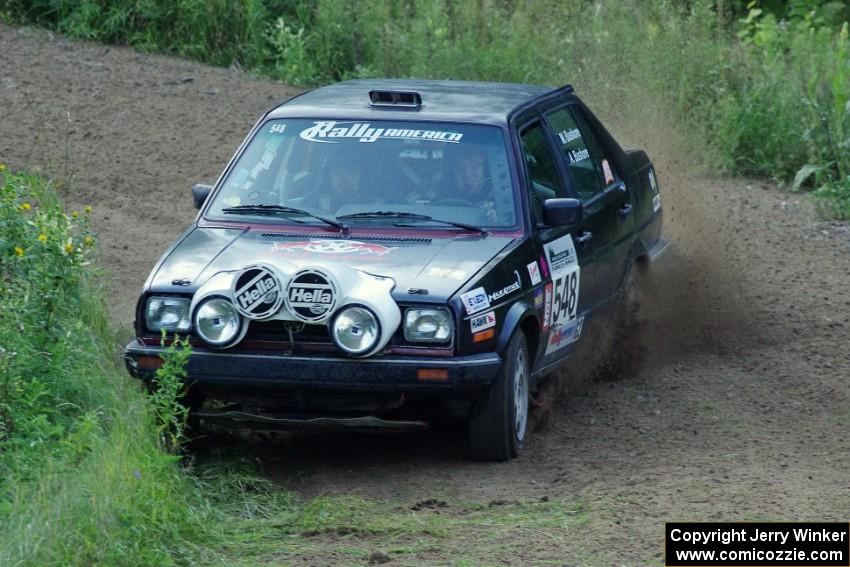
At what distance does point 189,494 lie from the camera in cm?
551

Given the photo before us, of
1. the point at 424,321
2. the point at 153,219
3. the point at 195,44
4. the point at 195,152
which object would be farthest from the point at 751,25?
the point at 424,321

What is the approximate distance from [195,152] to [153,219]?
1.89 metres

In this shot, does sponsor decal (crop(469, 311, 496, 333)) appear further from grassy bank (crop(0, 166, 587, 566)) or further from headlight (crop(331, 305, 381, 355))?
grassy bank (crop(0, 166, 587, 566))

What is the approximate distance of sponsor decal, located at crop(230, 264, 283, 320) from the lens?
5.79m

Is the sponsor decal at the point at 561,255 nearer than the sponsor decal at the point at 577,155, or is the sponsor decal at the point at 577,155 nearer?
the sponsor decal at the point at 561,255

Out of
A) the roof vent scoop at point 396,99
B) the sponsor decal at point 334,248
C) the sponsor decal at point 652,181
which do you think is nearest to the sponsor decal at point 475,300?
the sponsor decal at point 334,248

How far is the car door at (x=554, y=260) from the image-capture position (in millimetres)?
6695

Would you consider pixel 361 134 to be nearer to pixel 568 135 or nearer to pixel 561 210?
pixel 561 210

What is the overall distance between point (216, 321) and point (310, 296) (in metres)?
0.44

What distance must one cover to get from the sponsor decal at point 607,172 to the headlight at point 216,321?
2.79 meters

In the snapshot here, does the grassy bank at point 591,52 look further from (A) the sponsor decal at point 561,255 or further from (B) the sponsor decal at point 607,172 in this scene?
(A) the sponsor decal at point 561,255

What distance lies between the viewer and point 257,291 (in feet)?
19.0

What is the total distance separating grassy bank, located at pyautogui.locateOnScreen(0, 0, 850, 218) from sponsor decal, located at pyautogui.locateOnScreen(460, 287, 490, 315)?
264 inches

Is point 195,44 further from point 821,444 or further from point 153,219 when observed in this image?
point 821,444
